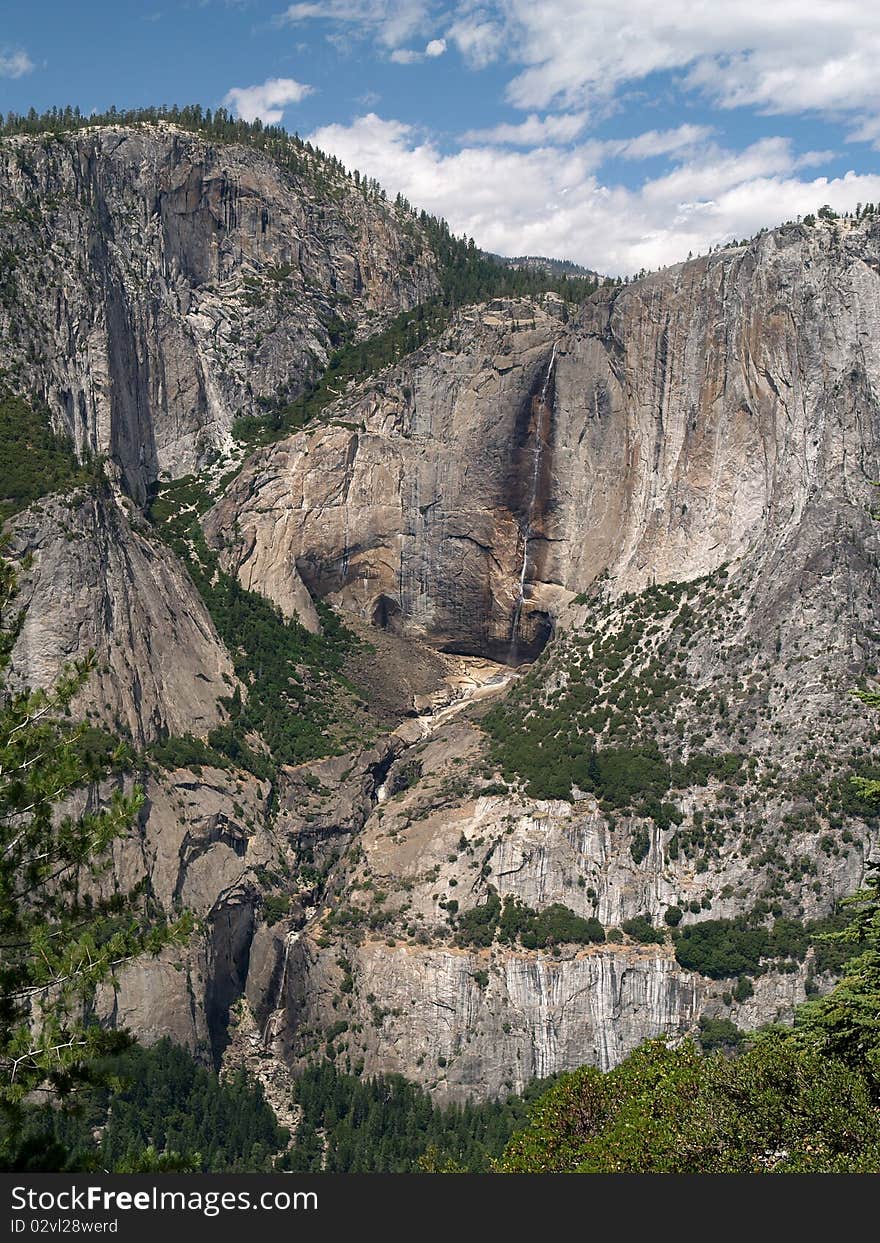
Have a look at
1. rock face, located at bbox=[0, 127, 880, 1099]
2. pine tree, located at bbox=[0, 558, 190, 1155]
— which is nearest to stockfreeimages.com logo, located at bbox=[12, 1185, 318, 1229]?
pine tree, located at bbox=[0, 558, 190, 1155]

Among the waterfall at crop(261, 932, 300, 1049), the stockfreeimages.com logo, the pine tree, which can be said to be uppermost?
the pine tree

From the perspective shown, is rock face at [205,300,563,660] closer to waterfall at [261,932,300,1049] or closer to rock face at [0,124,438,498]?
rock face at [0,124,438,498]

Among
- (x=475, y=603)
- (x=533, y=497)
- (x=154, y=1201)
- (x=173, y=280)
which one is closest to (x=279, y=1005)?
(x=475, y=603)

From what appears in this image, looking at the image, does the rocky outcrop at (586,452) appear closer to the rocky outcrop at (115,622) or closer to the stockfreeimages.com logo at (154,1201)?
the rocky outcrop at (115,622)

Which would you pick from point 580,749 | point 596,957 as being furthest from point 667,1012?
point 580,749

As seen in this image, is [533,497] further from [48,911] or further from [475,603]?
[48,911]

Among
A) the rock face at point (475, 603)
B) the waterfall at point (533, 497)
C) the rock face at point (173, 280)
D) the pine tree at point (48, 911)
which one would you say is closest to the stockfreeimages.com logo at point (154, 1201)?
the pine tree at point (48, 911)
